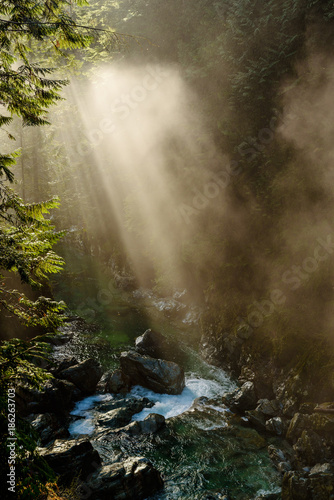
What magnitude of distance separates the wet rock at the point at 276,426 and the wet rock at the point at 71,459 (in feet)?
16.8

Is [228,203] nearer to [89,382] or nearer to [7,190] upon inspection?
[89,382]

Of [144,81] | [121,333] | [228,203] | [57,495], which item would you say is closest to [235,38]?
[228,203]

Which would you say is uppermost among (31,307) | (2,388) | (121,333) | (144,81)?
(144,81)

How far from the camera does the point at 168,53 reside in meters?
19.3

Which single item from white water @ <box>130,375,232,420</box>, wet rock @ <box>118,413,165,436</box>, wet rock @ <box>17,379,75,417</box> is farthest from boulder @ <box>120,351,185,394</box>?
wet rock @ <box>17,379,75,417</box>

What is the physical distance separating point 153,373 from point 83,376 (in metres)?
2.69

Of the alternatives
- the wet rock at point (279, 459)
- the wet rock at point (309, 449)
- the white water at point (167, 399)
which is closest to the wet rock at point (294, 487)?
the wet rock at point (279, 459)

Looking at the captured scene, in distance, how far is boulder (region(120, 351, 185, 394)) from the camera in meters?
A: 10.4

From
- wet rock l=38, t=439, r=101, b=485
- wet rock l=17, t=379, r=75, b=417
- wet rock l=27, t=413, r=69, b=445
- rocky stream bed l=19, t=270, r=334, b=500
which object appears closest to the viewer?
wet rock l=38, t=439, r=101, b=485

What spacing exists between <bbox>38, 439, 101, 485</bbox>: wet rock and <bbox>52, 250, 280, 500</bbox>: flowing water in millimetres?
772

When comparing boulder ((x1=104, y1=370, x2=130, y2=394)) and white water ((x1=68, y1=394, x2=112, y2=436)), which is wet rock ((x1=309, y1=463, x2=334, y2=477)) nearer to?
white water ((x1=68, y1=394, x2=112, y2=436))

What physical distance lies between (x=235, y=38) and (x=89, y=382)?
16.5m

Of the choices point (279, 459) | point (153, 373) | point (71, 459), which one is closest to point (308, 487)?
point (279, 459)

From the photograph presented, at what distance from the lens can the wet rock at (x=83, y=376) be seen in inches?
398
